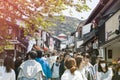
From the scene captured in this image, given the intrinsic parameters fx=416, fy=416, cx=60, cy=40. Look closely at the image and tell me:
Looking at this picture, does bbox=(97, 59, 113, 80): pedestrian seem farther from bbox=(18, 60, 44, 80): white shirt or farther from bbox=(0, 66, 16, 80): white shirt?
bbox=(0, 66, 16, 80): white shirt

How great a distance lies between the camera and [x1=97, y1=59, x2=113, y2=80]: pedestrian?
1207cm

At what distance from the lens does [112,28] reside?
88.5ft

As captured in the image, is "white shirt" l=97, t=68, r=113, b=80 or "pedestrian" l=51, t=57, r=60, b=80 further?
"pedestrian" l=51, t=57, r=60, b=80

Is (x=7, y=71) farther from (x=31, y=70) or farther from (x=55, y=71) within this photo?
(x=55, y=71)

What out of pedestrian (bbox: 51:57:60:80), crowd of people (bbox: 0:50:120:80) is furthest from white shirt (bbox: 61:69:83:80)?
pedestrian (bbox: 51:57:60:80)

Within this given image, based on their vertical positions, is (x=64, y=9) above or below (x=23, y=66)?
above

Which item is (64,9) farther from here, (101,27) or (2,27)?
→ (101,27)

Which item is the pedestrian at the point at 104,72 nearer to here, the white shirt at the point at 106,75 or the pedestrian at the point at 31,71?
the white shirt at the point at 106,75

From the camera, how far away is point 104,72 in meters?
12.3

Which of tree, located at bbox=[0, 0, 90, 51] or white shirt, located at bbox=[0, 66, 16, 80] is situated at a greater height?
tree, located at bbox=[0, 0, 90, 51]

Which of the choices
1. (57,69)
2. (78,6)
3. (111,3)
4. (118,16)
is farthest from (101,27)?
(78,6)

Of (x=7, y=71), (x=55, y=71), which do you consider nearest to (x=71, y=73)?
(x=7, y=71)

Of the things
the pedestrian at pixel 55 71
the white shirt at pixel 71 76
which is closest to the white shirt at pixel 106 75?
the white shirt at pixel 71 76

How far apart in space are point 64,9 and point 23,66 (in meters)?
3.94
